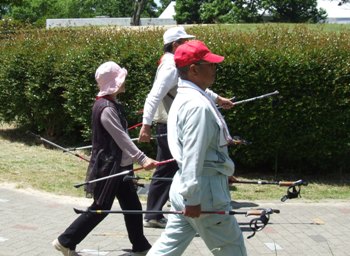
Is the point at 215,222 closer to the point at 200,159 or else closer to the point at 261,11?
the point at 200,159

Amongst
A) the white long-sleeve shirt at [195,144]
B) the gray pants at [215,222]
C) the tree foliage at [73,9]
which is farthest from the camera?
the tree foliage at [73,9]

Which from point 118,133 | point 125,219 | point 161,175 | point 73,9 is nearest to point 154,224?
point 161,175

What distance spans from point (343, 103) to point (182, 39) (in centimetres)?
355

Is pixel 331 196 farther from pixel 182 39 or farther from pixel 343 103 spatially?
pixel 182 39

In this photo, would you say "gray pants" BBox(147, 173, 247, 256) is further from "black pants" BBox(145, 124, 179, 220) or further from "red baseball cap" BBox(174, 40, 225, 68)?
"black pants" BBox(145, 124, 179, 220)

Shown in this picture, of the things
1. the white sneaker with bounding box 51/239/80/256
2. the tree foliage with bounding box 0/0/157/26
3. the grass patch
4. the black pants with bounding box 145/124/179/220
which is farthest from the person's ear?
the tree foliage with bounding box 0/0/157/26

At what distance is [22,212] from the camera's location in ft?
23.9

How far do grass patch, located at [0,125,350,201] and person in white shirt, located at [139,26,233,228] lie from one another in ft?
4.82

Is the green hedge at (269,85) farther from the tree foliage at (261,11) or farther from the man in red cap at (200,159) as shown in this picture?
the tree foliage at (261,11)

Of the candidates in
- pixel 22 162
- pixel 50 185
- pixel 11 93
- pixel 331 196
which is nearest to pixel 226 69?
pixel 331 196

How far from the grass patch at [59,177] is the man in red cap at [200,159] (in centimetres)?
396

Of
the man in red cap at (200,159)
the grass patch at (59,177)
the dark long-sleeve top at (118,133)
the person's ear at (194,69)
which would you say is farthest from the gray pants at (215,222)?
the grass patch at (59,177)

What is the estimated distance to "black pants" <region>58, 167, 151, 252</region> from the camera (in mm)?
5430

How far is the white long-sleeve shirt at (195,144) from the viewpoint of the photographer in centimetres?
382
